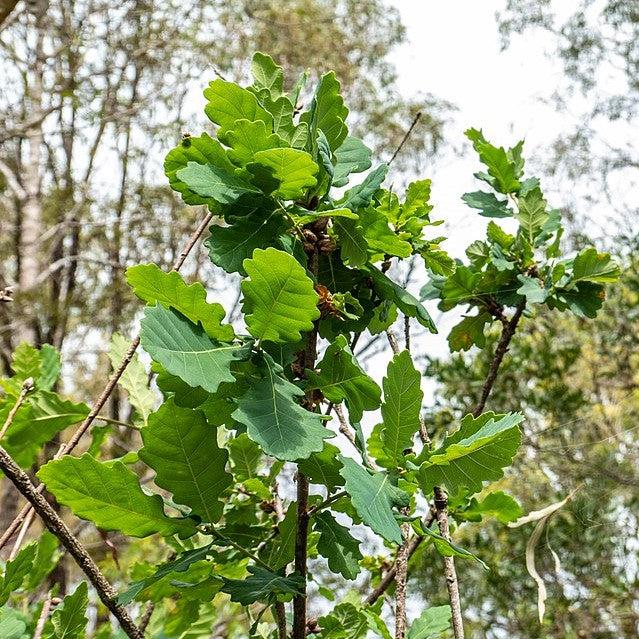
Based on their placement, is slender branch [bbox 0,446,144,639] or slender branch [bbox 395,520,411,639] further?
slender branch [bbox 395,520,411,639]

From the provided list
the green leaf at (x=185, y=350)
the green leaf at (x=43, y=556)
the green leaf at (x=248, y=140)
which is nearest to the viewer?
the green leaf at (x=185, y=350)

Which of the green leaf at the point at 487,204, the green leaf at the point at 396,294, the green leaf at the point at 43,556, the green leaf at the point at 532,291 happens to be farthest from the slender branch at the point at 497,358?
the green leaf at the point at 43,556

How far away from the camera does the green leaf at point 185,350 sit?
0.46 m

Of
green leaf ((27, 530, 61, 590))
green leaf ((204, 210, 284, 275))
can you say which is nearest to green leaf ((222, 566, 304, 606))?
green leaf ((204, 210, 284, 275))

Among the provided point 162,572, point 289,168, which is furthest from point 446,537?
point 289,168

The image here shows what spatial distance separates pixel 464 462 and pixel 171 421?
22 centimetres

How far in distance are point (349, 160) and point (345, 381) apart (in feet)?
0.71

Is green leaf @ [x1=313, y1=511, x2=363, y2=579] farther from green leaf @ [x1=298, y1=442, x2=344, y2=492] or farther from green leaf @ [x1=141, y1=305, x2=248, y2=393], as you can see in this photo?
green leaf @ [x1=141, y1=305, x2=248, y2=393]

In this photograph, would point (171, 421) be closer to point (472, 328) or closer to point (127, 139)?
point (472, 328)

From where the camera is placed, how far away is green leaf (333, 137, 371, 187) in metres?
0.65

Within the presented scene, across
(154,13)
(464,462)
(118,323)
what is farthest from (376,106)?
(464,462)

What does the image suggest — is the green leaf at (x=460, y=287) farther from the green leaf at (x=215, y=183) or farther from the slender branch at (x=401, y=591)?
the green leaf at (x=215, y=183)

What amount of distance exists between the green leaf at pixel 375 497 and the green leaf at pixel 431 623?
0.18 m

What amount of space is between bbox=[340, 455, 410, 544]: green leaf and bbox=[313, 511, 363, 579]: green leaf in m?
0.09
